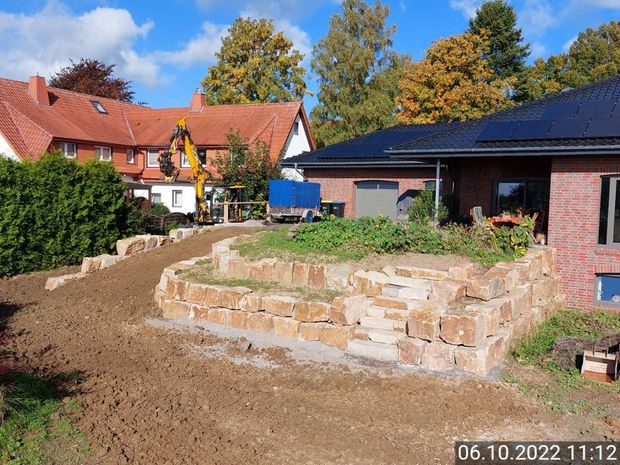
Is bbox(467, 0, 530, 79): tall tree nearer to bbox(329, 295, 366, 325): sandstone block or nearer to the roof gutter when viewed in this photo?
the roof gutter

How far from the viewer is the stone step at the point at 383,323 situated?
884 centimetres

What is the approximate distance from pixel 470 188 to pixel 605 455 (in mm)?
11281

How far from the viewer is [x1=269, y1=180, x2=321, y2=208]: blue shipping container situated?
21.3 meters

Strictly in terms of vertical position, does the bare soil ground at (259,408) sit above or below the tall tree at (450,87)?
below

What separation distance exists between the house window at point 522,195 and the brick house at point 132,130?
15.5 meters

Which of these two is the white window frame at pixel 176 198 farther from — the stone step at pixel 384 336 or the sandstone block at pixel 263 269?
the stone step at pixel 384 336

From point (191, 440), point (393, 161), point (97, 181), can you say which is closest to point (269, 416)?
point (191, 440)

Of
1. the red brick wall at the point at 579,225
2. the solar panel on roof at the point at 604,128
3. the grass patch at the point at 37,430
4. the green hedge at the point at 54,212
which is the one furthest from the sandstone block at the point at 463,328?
the green hedge at the point at 54,212

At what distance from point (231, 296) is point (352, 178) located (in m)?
13.3

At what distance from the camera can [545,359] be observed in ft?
29.3

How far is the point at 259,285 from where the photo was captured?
35.7ft

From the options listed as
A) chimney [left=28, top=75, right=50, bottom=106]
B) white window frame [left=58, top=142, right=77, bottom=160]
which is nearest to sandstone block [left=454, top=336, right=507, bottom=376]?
white window frame [left=58, top=142, right=77, bottom=160]

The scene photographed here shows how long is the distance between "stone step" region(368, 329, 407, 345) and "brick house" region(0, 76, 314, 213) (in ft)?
71.1

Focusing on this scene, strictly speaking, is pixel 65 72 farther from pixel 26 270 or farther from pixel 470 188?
pixel 470 188
